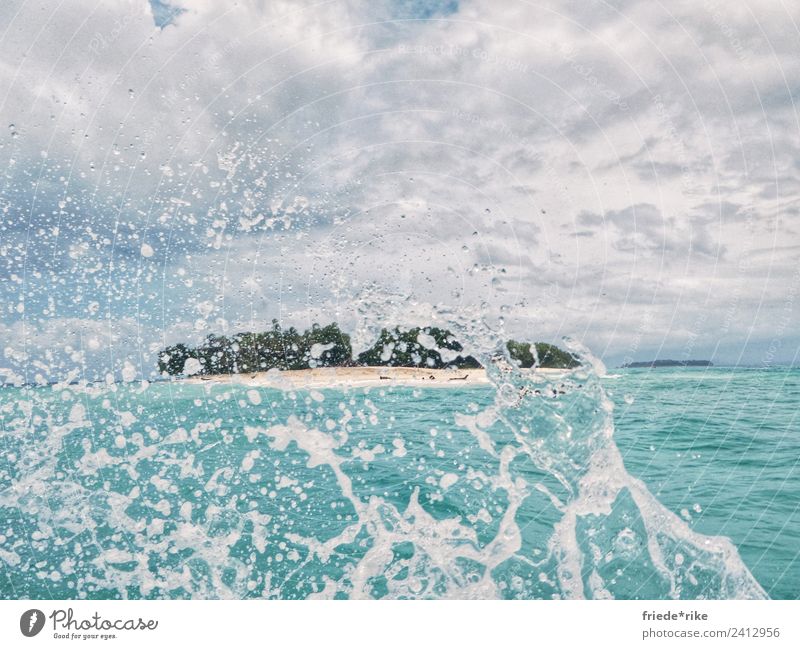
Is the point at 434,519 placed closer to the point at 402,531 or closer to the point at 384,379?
the point at 402,531

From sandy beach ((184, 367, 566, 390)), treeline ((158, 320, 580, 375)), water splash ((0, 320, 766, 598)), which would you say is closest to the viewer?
water splash ((0, 320, 766, 598))

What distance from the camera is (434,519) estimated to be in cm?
857

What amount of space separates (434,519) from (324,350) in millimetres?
7036

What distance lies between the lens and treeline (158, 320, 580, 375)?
7.31 m

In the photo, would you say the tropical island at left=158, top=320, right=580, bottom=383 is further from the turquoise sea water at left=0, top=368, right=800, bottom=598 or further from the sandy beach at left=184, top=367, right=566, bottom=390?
the turquoise sea water at left=0, top=368, right=800, bottom=598

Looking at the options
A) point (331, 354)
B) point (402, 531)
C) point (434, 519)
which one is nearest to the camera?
point (402, 531)

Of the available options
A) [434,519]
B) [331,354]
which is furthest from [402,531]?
[331,354]

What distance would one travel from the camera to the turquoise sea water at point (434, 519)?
658 cm

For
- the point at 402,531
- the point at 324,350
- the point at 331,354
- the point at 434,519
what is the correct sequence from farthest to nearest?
the point at 331,354 → the point at 324,350 → the point at 434,519 → the point at 402,531

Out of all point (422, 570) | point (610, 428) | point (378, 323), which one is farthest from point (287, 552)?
point (610, 428)

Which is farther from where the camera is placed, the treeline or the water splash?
the treeline

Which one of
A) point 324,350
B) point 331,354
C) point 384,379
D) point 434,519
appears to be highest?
point 331,354

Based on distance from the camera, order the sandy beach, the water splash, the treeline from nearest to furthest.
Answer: the water splash
the treeline
the sandy beach

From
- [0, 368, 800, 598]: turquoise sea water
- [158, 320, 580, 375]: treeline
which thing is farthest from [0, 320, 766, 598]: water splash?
[158, 320, 580, 375]: treeline
